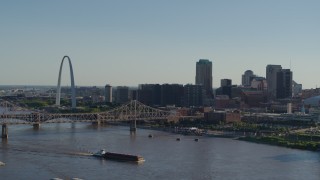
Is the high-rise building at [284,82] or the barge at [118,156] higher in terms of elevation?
the high-rise building at [284,82]

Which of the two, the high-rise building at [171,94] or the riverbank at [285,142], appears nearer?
the riverbank at [285,142]

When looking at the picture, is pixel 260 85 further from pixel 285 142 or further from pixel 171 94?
pixel 285 142

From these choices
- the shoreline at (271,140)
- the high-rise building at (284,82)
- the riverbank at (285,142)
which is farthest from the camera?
the high-rise building at (284,82)

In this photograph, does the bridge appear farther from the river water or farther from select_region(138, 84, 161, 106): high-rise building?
select_region(138, 84, 161, 106): high-rise building

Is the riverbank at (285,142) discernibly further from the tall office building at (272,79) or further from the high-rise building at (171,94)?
the tall office building at (272,79)

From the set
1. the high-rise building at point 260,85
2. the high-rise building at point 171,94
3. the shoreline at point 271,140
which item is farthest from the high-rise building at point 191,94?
the shoreline at point 271,140

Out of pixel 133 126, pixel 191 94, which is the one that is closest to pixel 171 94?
pixel 191 94
